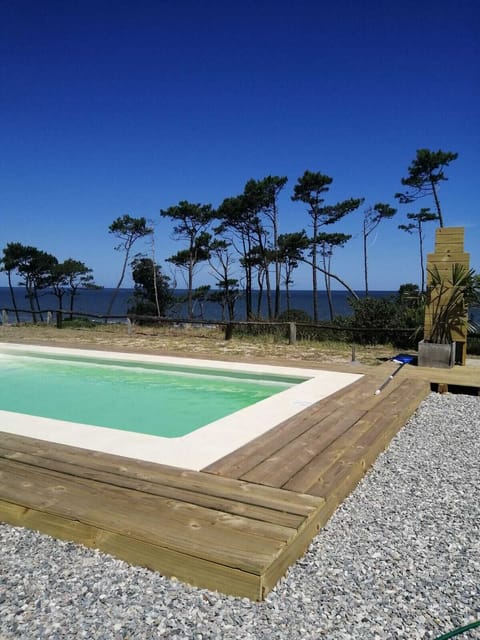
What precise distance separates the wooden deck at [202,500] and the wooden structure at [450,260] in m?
3.46

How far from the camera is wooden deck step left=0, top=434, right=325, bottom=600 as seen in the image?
1692mm

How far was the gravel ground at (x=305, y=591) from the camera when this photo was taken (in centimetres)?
149

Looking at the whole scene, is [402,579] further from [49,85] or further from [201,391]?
[49,85]

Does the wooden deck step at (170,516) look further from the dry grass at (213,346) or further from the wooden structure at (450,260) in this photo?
the wooden structure at (450,260)

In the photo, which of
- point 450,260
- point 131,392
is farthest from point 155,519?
point 450,260

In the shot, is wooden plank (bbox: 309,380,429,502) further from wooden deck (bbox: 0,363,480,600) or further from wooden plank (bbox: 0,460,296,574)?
wooden plank (bbox: 0,460,296,574)

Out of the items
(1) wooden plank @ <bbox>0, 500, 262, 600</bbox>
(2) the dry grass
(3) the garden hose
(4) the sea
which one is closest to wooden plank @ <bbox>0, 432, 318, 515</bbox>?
(1) wooden plank @ <bbox>0, 500, 262, 600</bbox>

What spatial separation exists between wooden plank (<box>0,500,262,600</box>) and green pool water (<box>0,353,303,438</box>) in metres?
2.25

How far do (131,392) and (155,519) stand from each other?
4.03 m

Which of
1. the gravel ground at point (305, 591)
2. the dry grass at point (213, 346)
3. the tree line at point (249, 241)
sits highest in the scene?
the tree line at point (249, 241)

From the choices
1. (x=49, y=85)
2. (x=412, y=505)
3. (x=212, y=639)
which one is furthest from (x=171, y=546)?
(x=49, y=85)

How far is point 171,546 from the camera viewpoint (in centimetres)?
175

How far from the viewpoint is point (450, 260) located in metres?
6.11

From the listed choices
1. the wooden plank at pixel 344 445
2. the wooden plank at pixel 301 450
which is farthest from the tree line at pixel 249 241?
the wooden plank at pixel 301 450
